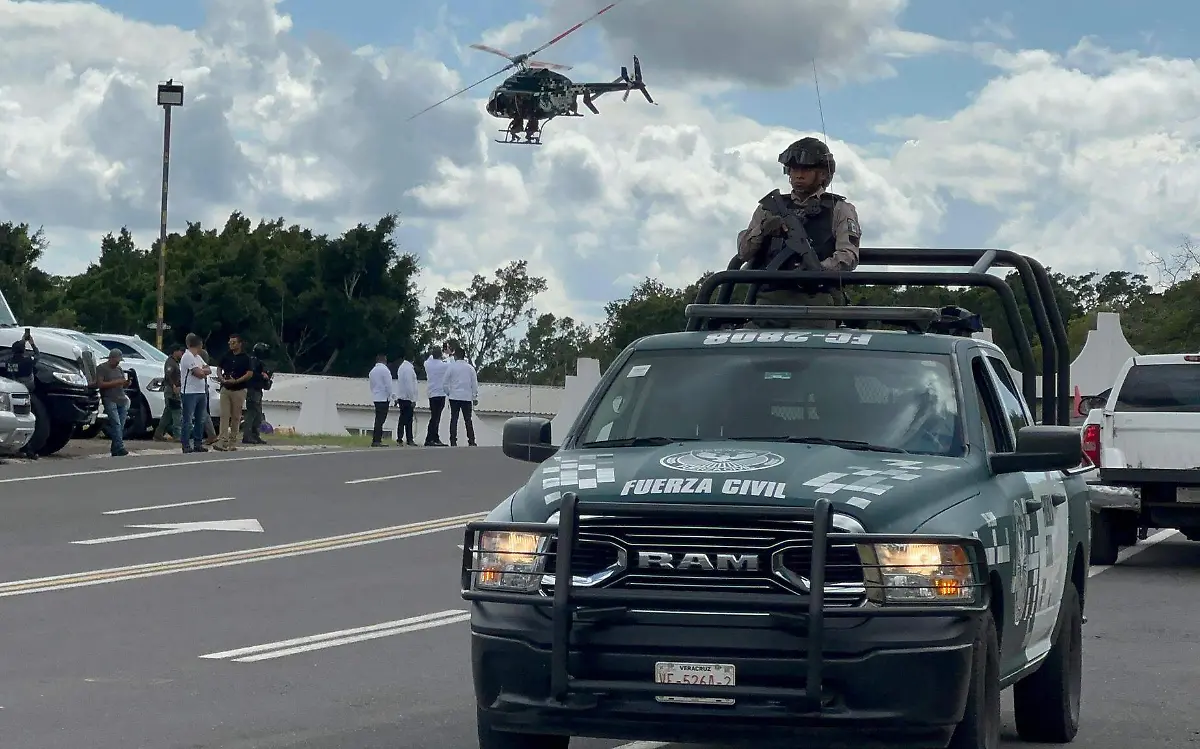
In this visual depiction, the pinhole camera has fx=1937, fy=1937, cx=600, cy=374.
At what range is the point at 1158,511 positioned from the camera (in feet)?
55.0

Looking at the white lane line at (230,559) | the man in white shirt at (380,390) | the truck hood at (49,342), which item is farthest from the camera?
the man in white shirt at (380,390)

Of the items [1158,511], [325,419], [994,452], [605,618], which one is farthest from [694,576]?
[325,419]

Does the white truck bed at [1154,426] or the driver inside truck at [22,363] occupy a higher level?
the driver inside truck at [22,363]

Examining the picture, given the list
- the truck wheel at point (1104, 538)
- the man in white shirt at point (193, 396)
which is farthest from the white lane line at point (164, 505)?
the truck wheel at point (1104, 538)

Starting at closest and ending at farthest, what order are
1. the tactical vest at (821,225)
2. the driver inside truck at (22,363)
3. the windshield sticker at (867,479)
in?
the windshield sticker at (867,479) < the tactical vest at (821,225) < the driver inside truck at (22,363)

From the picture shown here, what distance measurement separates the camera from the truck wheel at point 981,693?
20.2ft

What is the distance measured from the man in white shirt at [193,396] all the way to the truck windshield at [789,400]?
69.1 feet

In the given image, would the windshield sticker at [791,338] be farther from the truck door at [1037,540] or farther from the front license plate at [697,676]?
the front license plate at [697,676]

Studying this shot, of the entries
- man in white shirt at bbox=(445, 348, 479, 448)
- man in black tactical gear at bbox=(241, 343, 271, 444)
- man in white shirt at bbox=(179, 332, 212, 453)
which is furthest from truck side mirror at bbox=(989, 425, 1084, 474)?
man in white shirt at bbox=(445, 348, 479, 448)

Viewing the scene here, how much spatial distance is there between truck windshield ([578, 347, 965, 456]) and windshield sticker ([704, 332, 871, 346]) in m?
0.06

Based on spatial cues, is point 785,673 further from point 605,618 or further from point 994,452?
point 994,452

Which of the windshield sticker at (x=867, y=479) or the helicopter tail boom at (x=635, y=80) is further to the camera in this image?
the helicopter tail boom at (x=635, y=80)

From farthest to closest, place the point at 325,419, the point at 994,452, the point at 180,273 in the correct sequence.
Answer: the point at 180,273 < the point at 325,419 < the point at 994,452

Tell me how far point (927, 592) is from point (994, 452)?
151 centimetres
